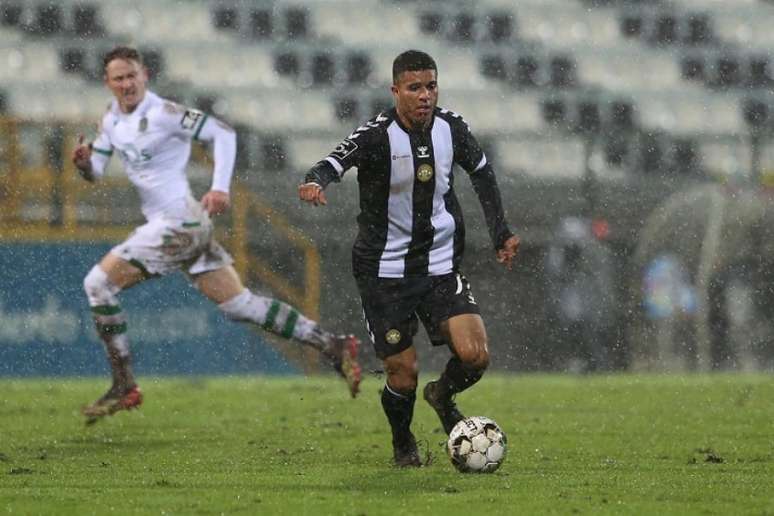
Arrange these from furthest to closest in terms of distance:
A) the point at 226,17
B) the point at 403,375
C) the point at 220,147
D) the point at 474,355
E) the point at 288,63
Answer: the point at 226,17 → the point at 288,63 → the point at 220,147 → the point at 403,375 → the point at 474,355

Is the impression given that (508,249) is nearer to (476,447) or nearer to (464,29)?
(476,447)

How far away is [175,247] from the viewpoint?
1052cm

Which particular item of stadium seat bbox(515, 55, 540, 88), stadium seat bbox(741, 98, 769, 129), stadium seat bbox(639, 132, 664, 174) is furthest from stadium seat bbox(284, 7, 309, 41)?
stadium seat bbox(741, 98, 769, 129)

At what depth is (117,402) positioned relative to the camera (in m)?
9.88

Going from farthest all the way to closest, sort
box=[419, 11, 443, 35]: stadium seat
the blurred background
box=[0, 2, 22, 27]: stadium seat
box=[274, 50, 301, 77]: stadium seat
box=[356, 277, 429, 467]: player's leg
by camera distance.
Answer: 1. box=[419, 11, 443, 35]: stadium seat
2. box=[274, 50, 301, 77]: stadium seat
3. box=[0, 2, 22, 27]: stadium seat
4. the blurred background
5. box=[356, 277, 429, 467]: player's leg

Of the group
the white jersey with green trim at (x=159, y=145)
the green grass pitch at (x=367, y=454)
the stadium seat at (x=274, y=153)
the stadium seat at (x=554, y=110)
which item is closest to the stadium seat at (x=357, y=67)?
the stadium seat at (x=274, y=153)

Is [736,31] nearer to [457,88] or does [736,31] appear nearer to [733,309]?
[457,88]

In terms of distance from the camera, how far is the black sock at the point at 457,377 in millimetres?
7602

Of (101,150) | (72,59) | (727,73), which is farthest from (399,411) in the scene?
(727,73)

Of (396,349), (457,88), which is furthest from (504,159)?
(396,349)

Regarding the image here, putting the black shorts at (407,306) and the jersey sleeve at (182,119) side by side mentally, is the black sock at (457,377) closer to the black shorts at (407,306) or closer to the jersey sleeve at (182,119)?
the black shorts at (407,306)

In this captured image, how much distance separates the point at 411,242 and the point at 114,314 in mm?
3233

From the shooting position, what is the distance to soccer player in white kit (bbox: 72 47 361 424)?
33.6 ft

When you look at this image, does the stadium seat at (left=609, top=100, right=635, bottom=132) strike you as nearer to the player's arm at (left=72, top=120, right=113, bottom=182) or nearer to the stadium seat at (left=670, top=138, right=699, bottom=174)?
the stadium seat at (left=670, top=138, right=699, bottom=174)
